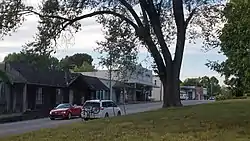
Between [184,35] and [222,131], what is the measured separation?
41.2ft

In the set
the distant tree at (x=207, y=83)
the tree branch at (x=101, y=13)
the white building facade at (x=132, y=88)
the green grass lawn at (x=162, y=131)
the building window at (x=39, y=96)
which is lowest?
the green grass lawn at (x=162, y=131)

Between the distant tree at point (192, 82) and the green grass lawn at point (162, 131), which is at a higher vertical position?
the distant tree at point (192, 82)

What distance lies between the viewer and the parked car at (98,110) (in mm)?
33125

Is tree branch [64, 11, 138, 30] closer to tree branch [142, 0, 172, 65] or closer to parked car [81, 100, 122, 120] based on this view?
tree branch [142, 0, 172, 65]

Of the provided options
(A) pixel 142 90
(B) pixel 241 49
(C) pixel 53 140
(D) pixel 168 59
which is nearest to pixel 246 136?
(B) pixel 241 49

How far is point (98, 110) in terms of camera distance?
3353 cm

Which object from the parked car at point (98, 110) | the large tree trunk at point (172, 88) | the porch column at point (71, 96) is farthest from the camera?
the porch column at point (71, 96)

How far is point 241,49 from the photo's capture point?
14.1 meters

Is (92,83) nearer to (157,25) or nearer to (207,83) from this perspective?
(157,25)

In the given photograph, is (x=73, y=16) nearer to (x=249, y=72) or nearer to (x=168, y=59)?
(x=168, y=59)

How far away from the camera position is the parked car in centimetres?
3312

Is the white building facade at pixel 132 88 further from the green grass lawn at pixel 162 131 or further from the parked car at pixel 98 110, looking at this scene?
the green grass lawn at pixel 162 131

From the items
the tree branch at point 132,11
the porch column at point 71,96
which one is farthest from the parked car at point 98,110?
the porch column at point 71,96

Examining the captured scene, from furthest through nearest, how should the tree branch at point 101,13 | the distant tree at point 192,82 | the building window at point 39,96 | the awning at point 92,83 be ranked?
the distant tree at point 192,82, the awning at point 92,83, the building window at point 39,96, the tree branch at point 101,13
